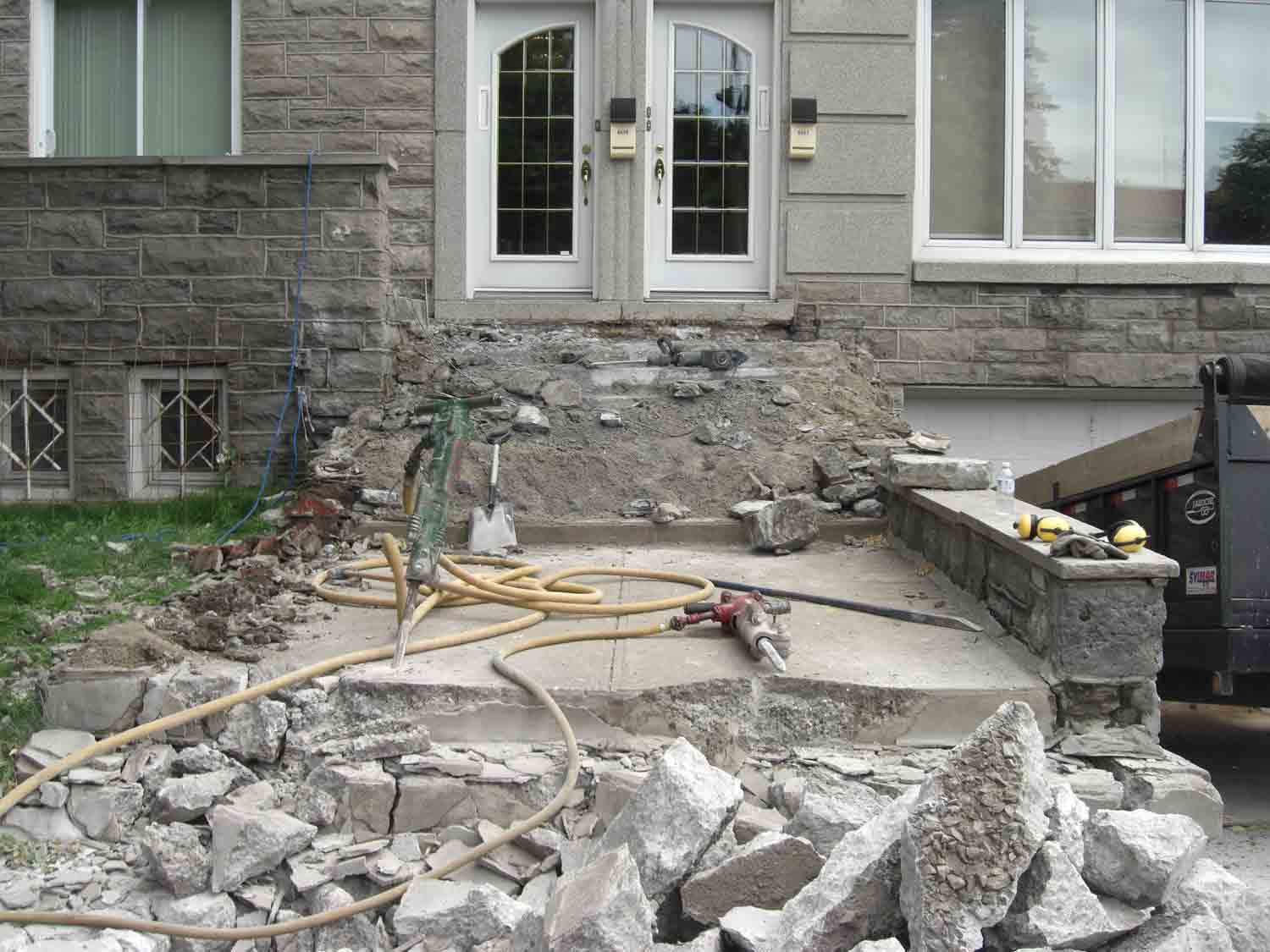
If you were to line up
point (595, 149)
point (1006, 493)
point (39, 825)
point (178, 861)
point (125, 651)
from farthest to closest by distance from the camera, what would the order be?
point (595, 149) < point (1006, 493) < point (125, 651) < point (39, 825) < point (178, 861)

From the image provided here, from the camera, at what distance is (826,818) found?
11.4ft

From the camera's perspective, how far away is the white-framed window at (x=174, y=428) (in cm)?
818

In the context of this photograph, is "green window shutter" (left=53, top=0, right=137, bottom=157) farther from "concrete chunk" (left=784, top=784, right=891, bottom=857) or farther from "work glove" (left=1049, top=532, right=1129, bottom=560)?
"concrete chunk" (left=784, top=784, right=891, bottom=857)

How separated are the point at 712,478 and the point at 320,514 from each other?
7.06 feet

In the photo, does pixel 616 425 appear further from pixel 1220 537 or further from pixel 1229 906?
pixel 1229 906

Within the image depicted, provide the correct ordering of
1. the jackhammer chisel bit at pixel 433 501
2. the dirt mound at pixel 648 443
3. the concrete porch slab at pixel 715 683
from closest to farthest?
the concrete porch slab at pixel 715 683
the jackhammer chisel bit at pixel 433 501
the dirt mound at pixel 648 443

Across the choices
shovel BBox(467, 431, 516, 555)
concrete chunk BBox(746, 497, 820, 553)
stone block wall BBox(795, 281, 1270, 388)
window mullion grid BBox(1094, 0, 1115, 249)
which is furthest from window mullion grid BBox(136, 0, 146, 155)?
window mullion grid BBox(1094, 0, 1115, 249)

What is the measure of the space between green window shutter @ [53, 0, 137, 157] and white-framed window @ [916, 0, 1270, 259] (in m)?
6.05

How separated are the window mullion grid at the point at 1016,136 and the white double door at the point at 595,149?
184 centimetres

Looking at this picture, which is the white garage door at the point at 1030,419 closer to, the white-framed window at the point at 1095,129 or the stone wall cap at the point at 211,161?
the white-framed window at the point at 1095,129

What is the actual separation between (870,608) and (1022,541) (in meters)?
0.75

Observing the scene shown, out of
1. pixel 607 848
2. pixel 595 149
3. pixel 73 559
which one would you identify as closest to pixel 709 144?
pixel 595 149

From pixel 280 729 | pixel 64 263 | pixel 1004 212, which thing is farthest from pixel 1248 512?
pixel 64 263

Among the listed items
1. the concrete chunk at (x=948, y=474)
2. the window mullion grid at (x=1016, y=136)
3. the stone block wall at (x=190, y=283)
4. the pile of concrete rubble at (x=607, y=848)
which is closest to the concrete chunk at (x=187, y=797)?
the pile of concrete rubble at (x=607, y=848)
